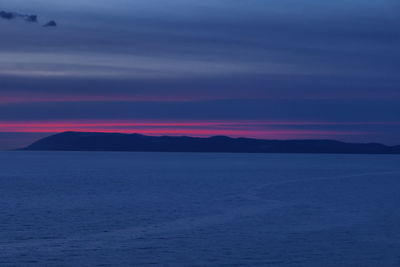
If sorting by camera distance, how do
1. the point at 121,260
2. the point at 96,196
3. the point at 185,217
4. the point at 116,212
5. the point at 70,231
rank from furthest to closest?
the point at 96,196 < the point at 116,212 < the point at 185,217 < the point at 70,231 < the point at 121,260

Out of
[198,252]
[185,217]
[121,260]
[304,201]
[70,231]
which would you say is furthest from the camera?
[304,201]

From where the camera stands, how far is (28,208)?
168 ft

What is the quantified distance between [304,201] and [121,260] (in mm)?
32960

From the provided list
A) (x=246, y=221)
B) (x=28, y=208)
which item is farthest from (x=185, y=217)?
(x=28, y=208)

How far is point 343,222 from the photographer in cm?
4231

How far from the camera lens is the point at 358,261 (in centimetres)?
2864

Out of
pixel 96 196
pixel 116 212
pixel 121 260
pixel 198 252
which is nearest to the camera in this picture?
pixel 121 260

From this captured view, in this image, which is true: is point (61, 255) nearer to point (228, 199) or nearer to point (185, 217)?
point (185, 217)

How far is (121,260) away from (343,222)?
18710 mm

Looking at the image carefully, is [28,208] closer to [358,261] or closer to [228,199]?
[228,199]

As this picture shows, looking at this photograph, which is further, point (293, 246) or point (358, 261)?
point (293, 246)

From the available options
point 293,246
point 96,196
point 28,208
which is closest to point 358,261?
point 293,246

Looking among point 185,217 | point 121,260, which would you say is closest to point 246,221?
point 185,217

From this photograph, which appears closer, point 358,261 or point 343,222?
point 358,261
